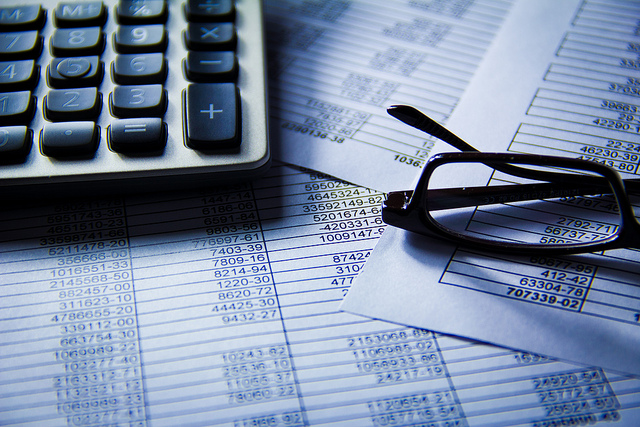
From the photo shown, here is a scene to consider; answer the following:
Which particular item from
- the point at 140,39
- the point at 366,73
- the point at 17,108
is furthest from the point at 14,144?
the point at 366,73

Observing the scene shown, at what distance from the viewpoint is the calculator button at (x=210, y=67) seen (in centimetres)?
44

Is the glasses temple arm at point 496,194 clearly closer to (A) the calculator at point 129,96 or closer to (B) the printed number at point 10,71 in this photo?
(A) the calculator at point 129,96

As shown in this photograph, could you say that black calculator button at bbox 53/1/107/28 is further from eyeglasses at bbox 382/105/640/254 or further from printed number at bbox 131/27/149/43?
eyeglasses at bbox 382/105/640/254

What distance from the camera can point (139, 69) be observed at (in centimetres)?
44

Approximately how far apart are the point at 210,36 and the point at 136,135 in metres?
0.13

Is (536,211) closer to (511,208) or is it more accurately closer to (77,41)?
(511,208)

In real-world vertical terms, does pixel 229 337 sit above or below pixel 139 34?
below

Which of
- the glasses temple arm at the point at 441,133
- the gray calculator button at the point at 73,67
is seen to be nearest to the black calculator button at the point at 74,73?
the gray calculator button at the point at 73,67

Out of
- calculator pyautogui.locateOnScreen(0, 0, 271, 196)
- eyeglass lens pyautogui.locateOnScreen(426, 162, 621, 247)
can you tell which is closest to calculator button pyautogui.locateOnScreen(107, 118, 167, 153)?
calculator pyautogui.locateOnScreen(0, 0, 271, 196)

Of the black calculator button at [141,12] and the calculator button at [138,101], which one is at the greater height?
the black calculator button at [141,12]

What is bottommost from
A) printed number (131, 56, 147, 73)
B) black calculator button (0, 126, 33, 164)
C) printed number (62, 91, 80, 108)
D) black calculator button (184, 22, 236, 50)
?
black calculator button (0, 126, 33, 164)

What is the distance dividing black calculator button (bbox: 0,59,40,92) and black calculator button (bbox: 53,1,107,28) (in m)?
0.06

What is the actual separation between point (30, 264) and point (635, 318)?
1.42 feet

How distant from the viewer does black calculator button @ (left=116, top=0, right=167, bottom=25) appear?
1.56ft
